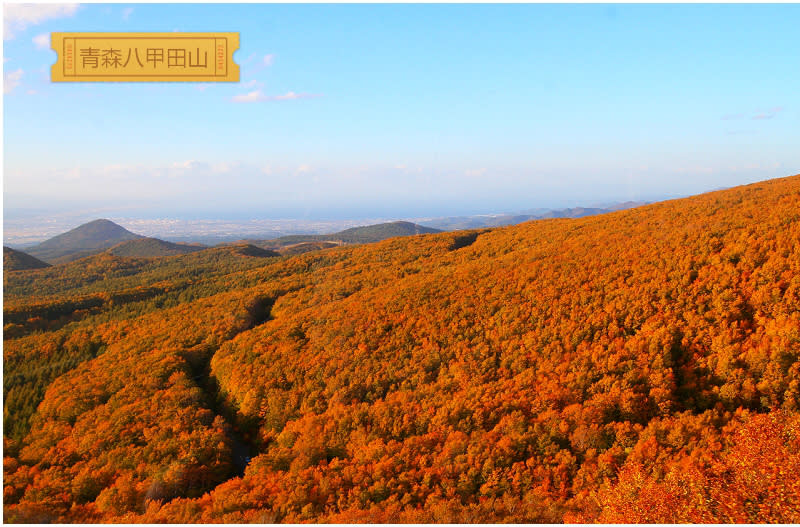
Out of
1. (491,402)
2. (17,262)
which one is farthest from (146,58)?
(17,262)

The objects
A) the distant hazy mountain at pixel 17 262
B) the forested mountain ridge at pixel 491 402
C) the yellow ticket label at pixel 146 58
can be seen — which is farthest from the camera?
the distant hazy mountain at pixel 17 262

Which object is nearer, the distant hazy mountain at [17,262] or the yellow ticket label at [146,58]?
the yellow ticket label at [146,58]

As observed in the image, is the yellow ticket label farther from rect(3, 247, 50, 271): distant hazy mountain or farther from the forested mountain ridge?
rect(3, 247, 50, 271): distant hazy mountain

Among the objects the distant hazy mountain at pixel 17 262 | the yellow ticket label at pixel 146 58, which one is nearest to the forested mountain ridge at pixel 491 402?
the yellow ticket label at pixel 146 58

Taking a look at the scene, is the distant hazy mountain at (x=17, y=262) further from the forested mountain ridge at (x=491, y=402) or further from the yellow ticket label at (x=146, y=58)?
the yellow ticket label at (x=146, y=58)

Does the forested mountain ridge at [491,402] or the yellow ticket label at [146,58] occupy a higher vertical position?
the yellow ticket label at [146,58]

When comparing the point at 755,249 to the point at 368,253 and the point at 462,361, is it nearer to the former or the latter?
the point at 462,361
